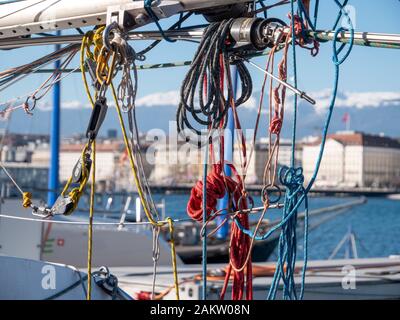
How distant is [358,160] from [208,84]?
83661 mm

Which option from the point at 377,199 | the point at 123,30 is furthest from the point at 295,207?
the point at 377,199

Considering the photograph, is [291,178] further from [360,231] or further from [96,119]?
[360,231]

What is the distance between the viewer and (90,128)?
14.2 ft

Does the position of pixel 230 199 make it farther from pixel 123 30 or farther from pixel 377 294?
pixel 377 294

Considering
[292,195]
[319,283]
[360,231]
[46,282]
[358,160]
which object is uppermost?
[358,160]

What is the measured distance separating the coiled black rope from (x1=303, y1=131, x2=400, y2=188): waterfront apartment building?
66.4 meters

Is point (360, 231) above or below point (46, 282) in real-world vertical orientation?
below

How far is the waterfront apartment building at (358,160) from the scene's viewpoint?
78.0 m

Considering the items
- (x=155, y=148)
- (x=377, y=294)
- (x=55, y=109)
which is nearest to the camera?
(x=155, y=148)

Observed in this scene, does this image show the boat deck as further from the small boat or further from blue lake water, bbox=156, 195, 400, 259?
blue lake water, bbox=156, 195, 400, 259

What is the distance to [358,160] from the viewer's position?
284 feet

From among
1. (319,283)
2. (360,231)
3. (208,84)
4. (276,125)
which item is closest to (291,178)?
(276,125)

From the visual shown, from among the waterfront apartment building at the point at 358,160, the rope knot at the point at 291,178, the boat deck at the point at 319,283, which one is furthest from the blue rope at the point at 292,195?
the waterfront apartment building at the point at 358,160

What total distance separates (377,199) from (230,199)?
319ft
